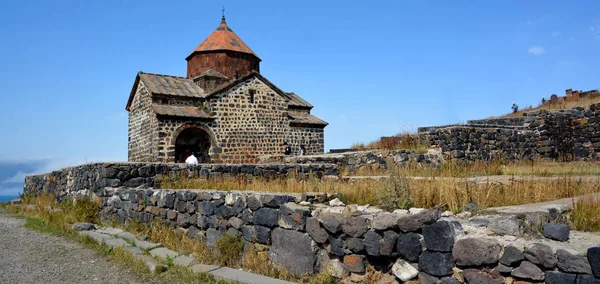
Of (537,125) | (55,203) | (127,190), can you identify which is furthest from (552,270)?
(55,203)

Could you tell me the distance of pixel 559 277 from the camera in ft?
9.36

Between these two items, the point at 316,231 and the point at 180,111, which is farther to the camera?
the point at 180,111

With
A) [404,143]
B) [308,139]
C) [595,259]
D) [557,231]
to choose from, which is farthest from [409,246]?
[308,139]

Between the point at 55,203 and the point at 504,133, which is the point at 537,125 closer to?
the point at 504,133

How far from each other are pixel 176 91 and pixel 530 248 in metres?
18.0

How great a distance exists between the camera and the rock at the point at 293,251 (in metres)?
4.58

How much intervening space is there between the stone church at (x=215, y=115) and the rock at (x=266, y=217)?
13.2m

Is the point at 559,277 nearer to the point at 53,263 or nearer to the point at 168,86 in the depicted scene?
the point at 53,263

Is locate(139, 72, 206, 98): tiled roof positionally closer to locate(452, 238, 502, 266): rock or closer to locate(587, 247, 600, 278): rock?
locate(452, 238, 502, 266): rock

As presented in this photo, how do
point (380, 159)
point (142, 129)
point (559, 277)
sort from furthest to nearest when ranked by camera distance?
point (142, 129)
point (380, 159)
point (559, 277)

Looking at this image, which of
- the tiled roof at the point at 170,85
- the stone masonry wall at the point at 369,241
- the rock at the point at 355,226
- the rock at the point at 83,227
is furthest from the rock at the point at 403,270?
the tiled roof at the point at 170,85

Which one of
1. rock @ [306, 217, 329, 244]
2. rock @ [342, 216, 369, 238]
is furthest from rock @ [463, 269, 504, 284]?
rock @ [306, 217, 329, 244]

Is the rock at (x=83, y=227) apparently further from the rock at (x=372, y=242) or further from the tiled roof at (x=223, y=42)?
the tiled roof at (x=223, y=42)

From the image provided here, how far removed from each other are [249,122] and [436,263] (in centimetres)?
1715
